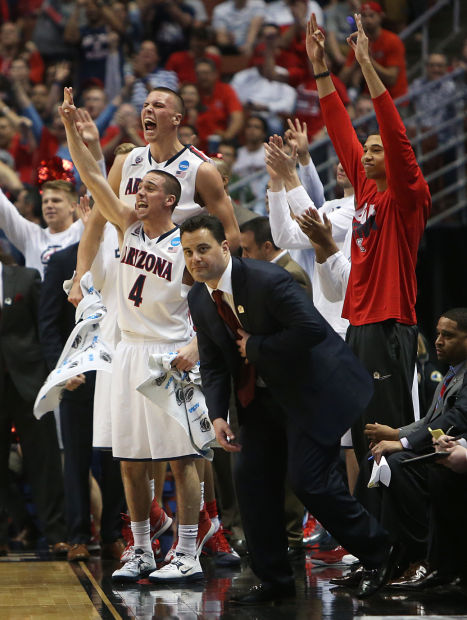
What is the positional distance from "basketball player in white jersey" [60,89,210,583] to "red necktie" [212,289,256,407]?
0.71 meters

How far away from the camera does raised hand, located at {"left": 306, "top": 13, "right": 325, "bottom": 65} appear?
5.53m

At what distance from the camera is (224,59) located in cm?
1375

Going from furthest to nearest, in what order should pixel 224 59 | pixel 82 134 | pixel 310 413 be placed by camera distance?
pixel 224 59 → pixel 82 134 → pixel 310 413

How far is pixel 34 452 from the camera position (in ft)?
23.2

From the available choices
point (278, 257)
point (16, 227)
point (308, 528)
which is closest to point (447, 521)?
point (308, 528)

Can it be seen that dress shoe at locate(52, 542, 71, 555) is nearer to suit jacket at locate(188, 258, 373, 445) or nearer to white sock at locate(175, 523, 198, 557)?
white sock at locate(175, 523, 198, 557)

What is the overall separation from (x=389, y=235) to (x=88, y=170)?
1.64 metres

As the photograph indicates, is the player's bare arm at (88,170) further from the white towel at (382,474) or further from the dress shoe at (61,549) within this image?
the dress shoe at (61,549)

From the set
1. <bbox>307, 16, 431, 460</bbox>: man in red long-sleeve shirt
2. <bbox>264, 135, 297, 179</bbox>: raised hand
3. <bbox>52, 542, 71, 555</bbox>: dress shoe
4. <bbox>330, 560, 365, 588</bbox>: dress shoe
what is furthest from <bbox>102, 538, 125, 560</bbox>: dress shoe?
<bbox>264, 135, 297, 179</bbox>: raised hand

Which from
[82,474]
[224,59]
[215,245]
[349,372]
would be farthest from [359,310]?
[224,59]

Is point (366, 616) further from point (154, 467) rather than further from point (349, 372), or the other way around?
point (154, 467)

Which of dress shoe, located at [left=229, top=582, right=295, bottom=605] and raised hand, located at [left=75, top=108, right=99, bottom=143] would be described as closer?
dress shoe, located at [left=229, top=582, right=295, bottom=605]

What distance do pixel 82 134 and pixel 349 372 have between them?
2.19 meters

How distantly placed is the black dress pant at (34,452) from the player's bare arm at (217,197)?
2.08m
